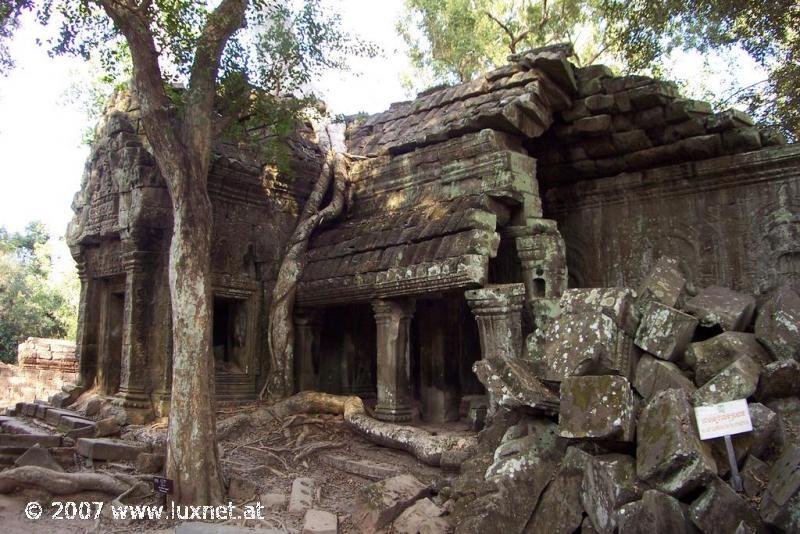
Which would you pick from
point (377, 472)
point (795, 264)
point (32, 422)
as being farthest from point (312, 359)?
point (795, 264)

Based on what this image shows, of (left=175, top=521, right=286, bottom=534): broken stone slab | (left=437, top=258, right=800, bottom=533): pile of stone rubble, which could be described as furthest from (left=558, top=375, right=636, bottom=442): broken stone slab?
(left=175, top=521, right=286, bottom=534): broken stone slab

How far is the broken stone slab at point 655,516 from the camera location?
11.4 feet

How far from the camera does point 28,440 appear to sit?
6691mm

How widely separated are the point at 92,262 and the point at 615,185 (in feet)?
26.6

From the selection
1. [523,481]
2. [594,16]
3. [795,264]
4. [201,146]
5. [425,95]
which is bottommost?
[523,481]

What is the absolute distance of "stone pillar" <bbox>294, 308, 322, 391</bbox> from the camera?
29.7ft

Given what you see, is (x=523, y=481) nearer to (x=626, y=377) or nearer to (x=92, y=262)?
(x=626, y=377)

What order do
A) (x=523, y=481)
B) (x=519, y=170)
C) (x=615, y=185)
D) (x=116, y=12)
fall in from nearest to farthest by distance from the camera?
(x=523, y=481) < (x=116, y=12) < (x=519, y=170) < (x=615, y=185)

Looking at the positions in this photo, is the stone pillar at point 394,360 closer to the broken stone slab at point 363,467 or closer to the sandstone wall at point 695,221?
the broken stone slab at point 363,467

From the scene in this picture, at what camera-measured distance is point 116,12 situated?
5.96 metres

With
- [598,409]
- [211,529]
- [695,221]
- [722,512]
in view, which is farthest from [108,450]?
[695,221]

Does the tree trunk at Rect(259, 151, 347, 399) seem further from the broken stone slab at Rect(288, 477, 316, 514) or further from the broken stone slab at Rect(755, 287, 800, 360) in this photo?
the broken stone slab at Rect(755, 287, 800, 360)

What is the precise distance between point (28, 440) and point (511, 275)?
247 inches

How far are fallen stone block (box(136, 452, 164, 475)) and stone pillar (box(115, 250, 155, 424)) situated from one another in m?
1.99
